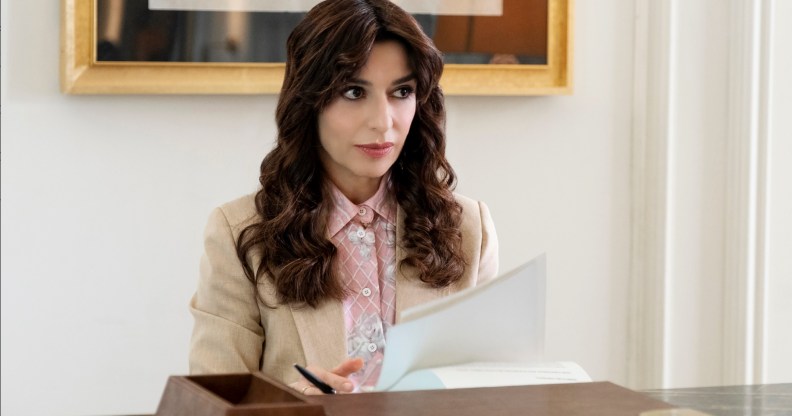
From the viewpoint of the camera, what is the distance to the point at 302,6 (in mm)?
3193

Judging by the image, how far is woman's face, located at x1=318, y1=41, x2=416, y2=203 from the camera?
2328 mm

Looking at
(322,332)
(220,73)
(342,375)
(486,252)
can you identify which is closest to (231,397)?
(342,375)

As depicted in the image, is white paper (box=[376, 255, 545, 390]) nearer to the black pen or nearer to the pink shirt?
the black pen

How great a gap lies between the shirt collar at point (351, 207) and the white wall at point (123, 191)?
828mm

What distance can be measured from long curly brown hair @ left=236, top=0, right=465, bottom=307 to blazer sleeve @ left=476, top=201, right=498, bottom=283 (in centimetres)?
9

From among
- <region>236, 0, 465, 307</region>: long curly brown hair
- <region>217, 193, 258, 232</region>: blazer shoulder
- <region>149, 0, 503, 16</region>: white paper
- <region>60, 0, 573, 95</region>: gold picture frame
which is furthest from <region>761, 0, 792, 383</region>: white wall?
<region>217, 193, 258, 232</region>: blazer shoulder

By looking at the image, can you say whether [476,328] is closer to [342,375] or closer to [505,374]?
[505,374]

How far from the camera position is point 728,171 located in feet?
11.6

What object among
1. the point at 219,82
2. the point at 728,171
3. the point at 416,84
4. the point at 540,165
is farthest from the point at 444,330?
the point at 728,171

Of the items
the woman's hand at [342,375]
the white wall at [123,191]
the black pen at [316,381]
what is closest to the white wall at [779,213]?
the white wall at [123,191]

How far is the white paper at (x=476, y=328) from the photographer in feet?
4.90

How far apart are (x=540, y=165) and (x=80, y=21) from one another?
143 centimetres

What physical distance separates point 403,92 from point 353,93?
0.12 m

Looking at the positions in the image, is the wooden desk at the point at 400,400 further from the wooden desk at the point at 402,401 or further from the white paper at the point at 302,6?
the white paper at the point at 302,6
